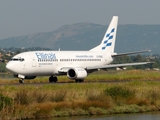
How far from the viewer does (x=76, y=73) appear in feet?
191

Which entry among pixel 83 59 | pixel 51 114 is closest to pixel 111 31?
pixel 83 59

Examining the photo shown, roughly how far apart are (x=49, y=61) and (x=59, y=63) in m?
1.91

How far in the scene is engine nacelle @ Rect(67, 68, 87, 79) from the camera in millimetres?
58225

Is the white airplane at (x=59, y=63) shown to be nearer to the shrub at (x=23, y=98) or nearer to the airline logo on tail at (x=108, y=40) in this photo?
the airline logo on tail at (x=108, y=40)

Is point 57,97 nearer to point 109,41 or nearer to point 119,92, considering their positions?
point 119,92

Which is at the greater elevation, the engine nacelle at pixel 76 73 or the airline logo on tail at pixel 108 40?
the airline logo on tail at pixel 108 40

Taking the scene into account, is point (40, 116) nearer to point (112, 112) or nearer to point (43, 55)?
point (112, 112)

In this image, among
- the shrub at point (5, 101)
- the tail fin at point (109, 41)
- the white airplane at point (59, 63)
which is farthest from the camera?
the tail fin at point (109, 41)

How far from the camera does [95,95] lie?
36.8m

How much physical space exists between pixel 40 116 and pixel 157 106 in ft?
28.4

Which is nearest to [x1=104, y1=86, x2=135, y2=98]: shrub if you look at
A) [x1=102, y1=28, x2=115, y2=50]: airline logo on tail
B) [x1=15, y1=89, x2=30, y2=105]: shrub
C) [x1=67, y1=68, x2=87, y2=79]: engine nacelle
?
[x1=15, y1=89, x2=30, y2=105]: shrub

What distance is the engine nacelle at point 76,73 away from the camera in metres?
58.2

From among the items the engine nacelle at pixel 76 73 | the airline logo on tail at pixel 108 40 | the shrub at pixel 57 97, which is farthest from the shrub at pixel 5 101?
the airline logo on tail at pixel 108 40

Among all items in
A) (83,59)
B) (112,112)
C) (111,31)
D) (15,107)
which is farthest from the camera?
(111,31)
